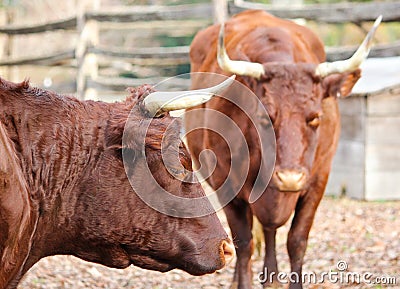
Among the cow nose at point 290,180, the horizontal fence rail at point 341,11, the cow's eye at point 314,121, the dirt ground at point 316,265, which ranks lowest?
the dirt ground at point 316,265

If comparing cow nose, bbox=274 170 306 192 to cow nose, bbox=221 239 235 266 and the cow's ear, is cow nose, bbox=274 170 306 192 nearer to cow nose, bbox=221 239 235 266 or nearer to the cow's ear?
the cow's ear

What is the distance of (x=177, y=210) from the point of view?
3824 millimetres

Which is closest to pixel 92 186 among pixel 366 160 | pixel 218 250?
pixel 218 250

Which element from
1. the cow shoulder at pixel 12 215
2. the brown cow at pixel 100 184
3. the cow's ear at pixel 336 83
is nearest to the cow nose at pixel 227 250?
the brown cow at pixel 100 184

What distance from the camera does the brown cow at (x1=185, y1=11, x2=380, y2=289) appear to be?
5.57m

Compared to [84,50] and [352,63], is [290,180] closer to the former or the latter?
[352,63]

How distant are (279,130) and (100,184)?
2118 millimetres

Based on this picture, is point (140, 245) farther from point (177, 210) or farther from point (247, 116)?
point (247, 116)

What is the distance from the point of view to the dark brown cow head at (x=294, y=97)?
216 inches

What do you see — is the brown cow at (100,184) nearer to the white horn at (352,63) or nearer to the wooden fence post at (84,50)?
the white horn at (352,63)

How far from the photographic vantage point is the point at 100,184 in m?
3.71

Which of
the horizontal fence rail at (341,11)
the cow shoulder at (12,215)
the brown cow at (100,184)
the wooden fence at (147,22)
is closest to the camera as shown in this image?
the cow shoulder at (12,215)

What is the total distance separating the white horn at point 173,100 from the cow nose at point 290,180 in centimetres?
169

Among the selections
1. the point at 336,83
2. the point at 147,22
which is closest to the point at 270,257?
the point at 336,83
